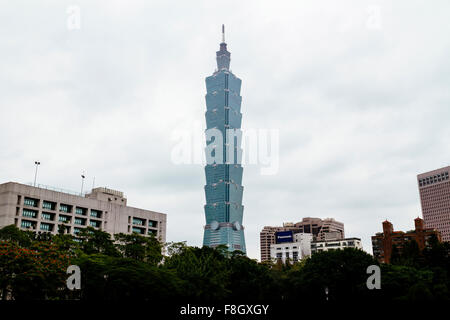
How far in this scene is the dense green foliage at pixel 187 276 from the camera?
53188 mm

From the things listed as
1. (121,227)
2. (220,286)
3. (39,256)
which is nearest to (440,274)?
(220,286)

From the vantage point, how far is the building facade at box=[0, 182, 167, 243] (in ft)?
379

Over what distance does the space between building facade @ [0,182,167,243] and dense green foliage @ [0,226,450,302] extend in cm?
3185

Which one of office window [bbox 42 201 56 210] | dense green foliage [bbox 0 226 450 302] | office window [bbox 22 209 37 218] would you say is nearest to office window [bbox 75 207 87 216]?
office window [bbox 42 201 56 210]

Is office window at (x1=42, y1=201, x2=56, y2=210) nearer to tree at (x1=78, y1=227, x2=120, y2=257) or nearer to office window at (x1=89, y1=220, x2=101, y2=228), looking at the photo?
office window at (x1=89, y1=220, x2=101, y2=228)

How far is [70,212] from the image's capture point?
424 ft

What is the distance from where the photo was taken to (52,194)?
409 feet

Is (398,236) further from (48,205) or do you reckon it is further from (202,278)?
(202,278)

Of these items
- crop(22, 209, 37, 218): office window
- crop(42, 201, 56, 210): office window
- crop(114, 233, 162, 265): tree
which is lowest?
crop(114, 233, 162, 265): tree

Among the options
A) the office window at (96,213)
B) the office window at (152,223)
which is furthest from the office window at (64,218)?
the office window at (152,223)
